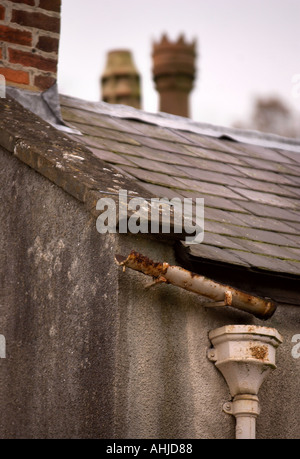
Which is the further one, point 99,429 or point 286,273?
point 286,273

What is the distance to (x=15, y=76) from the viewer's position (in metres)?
6.67

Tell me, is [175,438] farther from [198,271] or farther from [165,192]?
[165,192]

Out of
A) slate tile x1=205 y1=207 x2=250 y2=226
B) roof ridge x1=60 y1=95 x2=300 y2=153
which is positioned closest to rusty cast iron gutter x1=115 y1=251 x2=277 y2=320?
slate tile x1=205 y1=207 x2=250 y2=226

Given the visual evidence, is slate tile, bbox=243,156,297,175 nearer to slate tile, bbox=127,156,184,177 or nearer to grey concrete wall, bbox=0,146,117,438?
slate tile, bbox=127,156,184,177

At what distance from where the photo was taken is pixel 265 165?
26.1 feet

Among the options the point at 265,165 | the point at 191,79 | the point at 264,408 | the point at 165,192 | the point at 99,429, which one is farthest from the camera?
the point at 191,79

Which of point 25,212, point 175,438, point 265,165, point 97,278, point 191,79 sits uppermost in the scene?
point 191,79

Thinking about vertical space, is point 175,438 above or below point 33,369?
below

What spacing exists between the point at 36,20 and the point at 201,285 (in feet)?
9.59

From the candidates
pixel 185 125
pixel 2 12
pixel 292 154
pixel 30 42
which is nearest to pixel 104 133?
pixel 30 42

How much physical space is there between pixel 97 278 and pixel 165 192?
4.92 ft

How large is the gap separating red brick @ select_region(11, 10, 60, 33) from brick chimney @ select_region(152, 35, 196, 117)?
386 inches

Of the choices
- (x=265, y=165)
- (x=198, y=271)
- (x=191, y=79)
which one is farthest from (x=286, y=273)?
(x=191, y=79)

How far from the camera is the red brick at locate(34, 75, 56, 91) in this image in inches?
268
